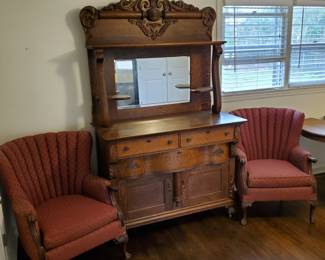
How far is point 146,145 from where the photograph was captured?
2.35m

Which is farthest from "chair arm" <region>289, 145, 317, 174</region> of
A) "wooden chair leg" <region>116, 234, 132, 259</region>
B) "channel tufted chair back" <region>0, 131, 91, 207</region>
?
"channel tufted chair back" <region>0, 131, 91, 207</region>

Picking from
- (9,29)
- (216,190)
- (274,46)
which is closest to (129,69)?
(9,29)

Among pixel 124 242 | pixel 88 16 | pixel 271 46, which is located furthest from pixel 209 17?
pixel 124 242

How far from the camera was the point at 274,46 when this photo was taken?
3.27 metres

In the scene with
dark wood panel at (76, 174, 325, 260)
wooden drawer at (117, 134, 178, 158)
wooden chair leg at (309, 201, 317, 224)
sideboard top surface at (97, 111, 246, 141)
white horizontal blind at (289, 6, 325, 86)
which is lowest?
dark wood panel at (76, 174, 325, 260)

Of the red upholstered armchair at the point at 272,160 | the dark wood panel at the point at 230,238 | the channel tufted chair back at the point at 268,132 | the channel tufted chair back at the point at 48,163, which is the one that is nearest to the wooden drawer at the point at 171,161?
the red upholstered armchair at the point at 272,160

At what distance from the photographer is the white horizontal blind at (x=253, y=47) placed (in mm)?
3066

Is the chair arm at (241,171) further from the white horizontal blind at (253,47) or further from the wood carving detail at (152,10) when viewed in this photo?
the wood carving detail at (152,10)

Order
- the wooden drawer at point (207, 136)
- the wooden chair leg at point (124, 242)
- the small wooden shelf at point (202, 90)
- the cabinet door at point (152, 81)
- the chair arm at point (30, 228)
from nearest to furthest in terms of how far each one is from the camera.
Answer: the chair arm at point (30, 228), the wooden chair leg at point (124, 242), the wooden drawer at point (207, 136), the cabinet door at point (152, 81), the small wooden shelf at point (202, 90)

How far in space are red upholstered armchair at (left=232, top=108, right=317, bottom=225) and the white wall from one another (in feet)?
4.72

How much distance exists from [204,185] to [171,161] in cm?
41

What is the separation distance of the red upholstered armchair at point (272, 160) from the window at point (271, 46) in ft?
1.43

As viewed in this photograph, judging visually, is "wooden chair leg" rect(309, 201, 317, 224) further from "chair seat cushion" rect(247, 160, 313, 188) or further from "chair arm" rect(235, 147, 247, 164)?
"chair arm" rect(235, 147, 247, 164)

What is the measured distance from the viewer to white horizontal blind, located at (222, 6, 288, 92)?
10.1 ft
